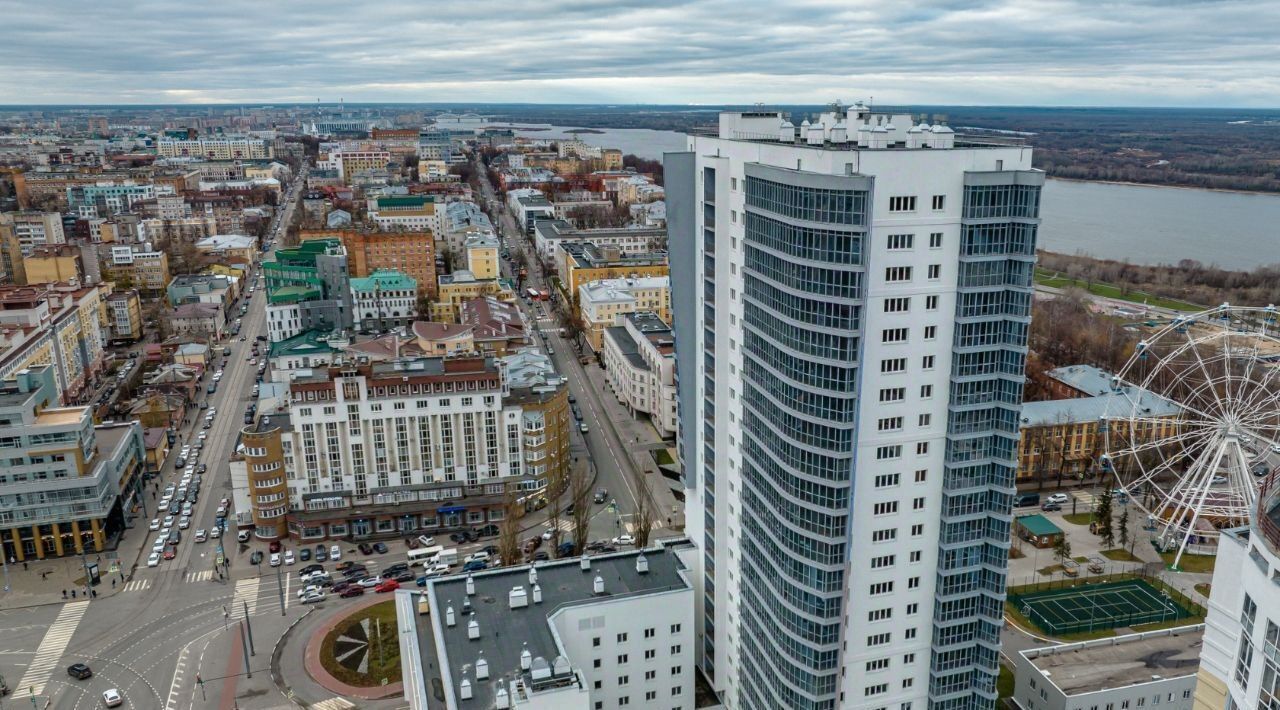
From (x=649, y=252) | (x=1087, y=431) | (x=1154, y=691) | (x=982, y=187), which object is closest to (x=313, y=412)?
(x=982, y=187)

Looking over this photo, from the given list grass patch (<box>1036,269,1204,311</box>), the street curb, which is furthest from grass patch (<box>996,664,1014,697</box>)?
grass patch (<box>1036,269,1204,311</box>)

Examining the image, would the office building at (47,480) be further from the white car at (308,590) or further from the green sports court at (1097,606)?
the green sports court at (1097,606)

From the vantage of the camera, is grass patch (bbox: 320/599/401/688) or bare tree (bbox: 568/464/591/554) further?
bare tree (bbox: 568/464/591/554)

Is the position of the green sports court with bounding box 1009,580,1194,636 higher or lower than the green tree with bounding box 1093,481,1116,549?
lower

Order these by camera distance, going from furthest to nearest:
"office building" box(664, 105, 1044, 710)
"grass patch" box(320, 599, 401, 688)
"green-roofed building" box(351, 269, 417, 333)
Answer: "green-roofed building" box(351, 269, 417, 333) < "grass patch" box(320, 599, 401, 688) < "office building" box(664, 105, 1044, 710)

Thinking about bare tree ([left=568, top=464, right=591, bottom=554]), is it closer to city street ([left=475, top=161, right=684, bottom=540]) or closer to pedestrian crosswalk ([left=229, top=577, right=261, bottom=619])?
city street ([left=475, top=161, right=684, bottom=540])

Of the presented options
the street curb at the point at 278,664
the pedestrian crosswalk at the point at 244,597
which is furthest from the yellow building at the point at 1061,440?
the pedestrian crosswalk at the point at 244,597

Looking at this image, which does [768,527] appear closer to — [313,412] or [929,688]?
[929,688]
